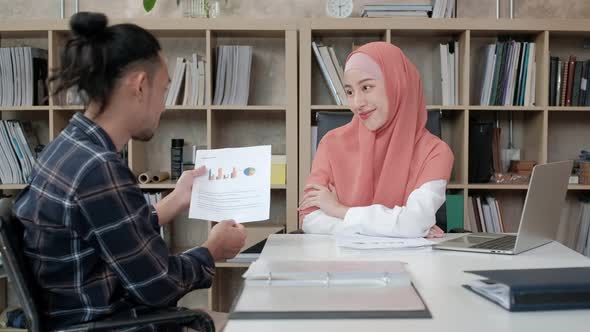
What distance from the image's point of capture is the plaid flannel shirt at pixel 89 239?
44.3 inches

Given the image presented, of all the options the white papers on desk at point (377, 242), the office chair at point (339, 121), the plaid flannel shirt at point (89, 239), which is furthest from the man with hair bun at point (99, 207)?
the office chair at point (339, 121)

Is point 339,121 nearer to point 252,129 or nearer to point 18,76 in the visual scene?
point 252,129

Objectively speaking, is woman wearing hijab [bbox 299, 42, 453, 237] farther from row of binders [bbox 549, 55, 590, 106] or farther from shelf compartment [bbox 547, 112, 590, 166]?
shelf compartment [bbox 547, 112, 590, 166]

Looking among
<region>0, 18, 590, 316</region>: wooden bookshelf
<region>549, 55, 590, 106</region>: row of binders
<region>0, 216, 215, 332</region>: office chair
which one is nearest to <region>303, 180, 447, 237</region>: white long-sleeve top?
<region>0, 216, 215, 332</region>: office chair

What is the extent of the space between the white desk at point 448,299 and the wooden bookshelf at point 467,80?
1.43 metres

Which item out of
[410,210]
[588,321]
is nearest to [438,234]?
[410,210]

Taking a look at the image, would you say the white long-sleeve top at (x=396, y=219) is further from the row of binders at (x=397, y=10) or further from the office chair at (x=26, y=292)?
the row of binders at (x=397, y=10)

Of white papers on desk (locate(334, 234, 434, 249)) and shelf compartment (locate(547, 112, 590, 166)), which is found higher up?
shelf compartment (locate(547, 112, 590, 166))

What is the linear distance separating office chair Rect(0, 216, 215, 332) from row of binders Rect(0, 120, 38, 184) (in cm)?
213

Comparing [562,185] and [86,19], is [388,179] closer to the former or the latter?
[562,185]

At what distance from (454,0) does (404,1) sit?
0.88 ft

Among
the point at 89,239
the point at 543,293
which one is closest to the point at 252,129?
the point at 89,239

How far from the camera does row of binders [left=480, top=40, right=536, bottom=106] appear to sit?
3082 millimetres

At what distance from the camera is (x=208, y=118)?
3.08 metres
